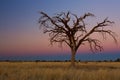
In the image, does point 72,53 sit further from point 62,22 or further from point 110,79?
point 110,79

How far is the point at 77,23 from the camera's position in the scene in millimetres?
37531

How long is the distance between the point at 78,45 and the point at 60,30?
3005mm

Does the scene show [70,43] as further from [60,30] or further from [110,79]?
[110,79]

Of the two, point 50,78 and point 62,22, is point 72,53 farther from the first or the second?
point 50,78

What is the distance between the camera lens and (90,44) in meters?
38.7

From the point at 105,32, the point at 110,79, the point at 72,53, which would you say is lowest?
the point at 110,79

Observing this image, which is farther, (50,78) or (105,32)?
(105,32)

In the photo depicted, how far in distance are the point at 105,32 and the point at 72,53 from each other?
506cm

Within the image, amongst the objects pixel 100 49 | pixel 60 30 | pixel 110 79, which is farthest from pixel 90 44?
pixel 110 79

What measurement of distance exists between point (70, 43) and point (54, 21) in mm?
3495

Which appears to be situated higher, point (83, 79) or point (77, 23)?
point (77, 23)

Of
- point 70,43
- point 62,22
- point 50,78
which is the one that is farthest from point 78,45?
point 50,78

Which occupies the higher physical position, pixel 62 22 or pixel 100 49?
pixel 62 22

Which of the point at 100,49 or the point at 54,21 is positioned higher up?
the point at 54,21
